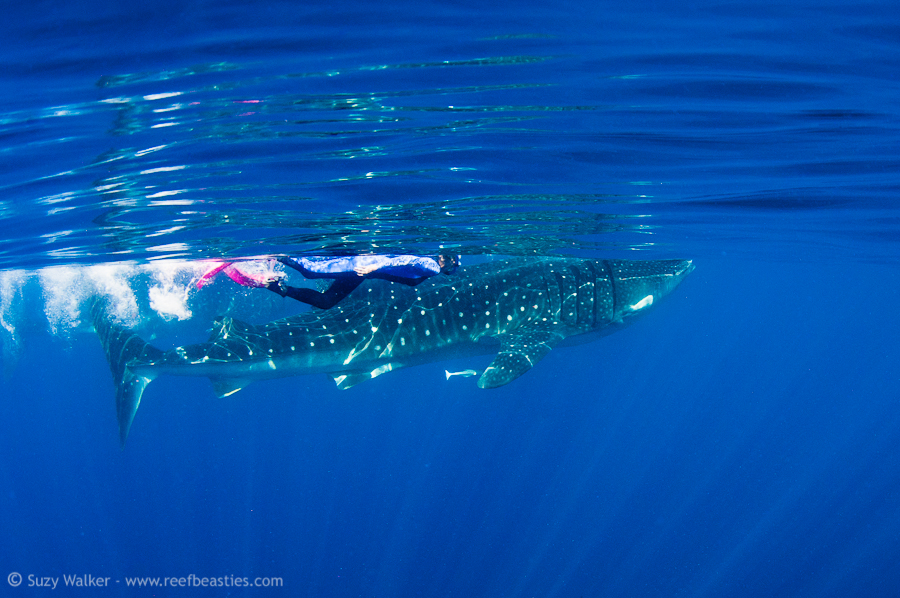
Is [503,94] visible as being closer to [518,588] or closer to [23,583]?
[518,588]

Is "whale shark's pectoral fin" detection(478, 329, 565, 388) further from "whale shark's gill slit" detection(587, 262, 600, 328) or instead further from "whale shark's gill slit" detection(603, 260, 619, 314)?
"whale shark's gill slit" detection(603, 260, 619, 314)

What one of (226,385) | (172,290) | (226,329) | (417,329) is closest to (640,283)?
(417,329)

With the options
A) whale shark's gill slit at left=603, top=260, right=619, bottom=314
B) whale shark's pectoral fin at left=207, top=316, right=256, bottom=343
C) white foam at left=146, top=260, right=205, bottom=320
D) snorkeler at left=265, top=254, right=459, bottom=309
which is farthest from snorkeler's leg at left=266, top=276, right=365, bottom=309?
white foam at left=146, top=260, right=205, bottom=320

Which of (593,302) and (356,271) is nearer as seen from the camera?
(356,271)

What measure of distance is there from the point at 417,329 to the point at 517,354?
2.15 m

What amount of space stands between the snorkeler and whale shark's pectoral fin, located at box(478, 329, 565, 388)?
179 cm

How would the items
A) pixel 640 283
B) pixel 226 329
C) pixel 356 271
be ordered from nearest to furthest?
pixel 356 271
pixel 226 329
pixel 640 283

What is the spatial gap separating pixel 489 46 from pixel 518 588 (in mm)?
19271

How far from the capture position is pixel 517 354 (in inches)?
349

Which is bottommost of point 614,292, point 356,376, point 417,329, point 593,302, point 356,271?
point 356,376

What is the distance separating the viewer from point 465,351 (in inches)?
422

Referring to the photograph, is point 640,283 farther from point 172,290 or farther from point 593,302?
point 172,290

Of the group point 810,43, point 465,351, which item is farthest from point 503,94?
point 465,351

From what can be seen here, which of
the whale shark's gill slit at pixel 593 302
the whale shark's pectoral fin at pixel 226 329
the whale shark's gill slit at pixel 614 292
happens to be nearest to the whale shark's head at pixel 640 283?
the whale shark's gill slit at pixel 614 292
